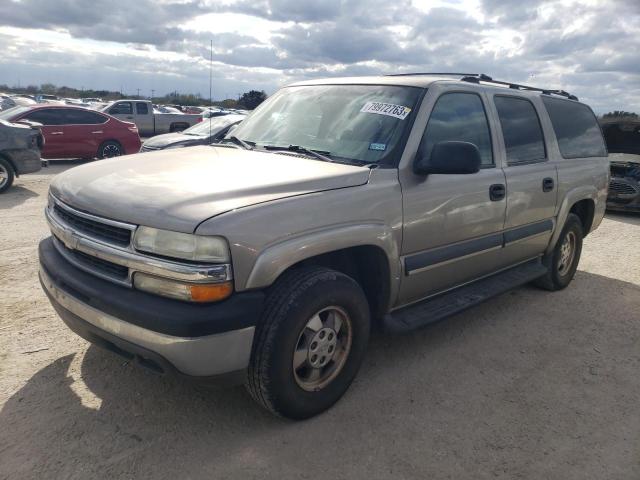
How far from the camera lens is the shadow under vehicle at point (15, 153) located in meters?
9.04

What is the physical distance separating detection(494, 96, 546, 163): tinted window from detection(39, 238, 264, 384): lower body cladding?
268 cm

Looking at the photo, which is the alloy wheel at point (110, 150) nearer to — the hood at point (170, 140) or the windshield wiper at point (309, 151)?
the hood at point (170, 140)

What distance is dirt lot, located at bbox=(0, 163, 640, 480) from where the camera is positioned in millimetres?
2582

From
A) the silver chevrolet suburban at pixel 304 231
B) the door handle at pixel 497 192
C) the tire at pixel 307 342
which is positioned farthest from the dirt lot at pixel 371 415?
the door handle at pixel 497 192

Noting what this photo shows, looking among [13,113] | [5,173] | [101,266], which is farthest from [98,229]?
[13,113]

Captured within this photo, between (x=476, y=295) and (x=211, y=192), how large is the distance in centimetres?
231

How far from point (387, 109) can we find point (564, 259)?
9.96 feet

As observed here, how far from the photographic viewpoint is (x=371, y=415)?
3.02 metres

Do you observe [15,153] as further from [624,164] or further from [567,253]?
[624,164]

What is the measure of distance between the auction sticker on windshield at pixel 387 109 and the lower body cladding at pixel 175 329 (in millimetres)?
1597

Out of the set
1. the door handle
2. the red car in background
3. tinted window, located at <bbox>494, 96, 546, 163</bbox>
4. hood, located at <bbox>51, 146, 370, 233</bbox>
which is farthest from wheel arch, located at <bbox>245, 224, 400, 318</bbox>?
the red car in background

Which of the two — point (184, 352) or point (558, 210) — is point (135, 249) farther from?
point (558, 210)

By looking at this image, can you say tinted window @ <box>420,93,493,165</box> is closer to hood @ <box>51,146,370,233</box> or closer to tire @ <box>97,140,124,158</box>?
hood @ <box>51,146,370,233</box>

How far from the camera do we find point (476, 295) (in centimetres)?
400
